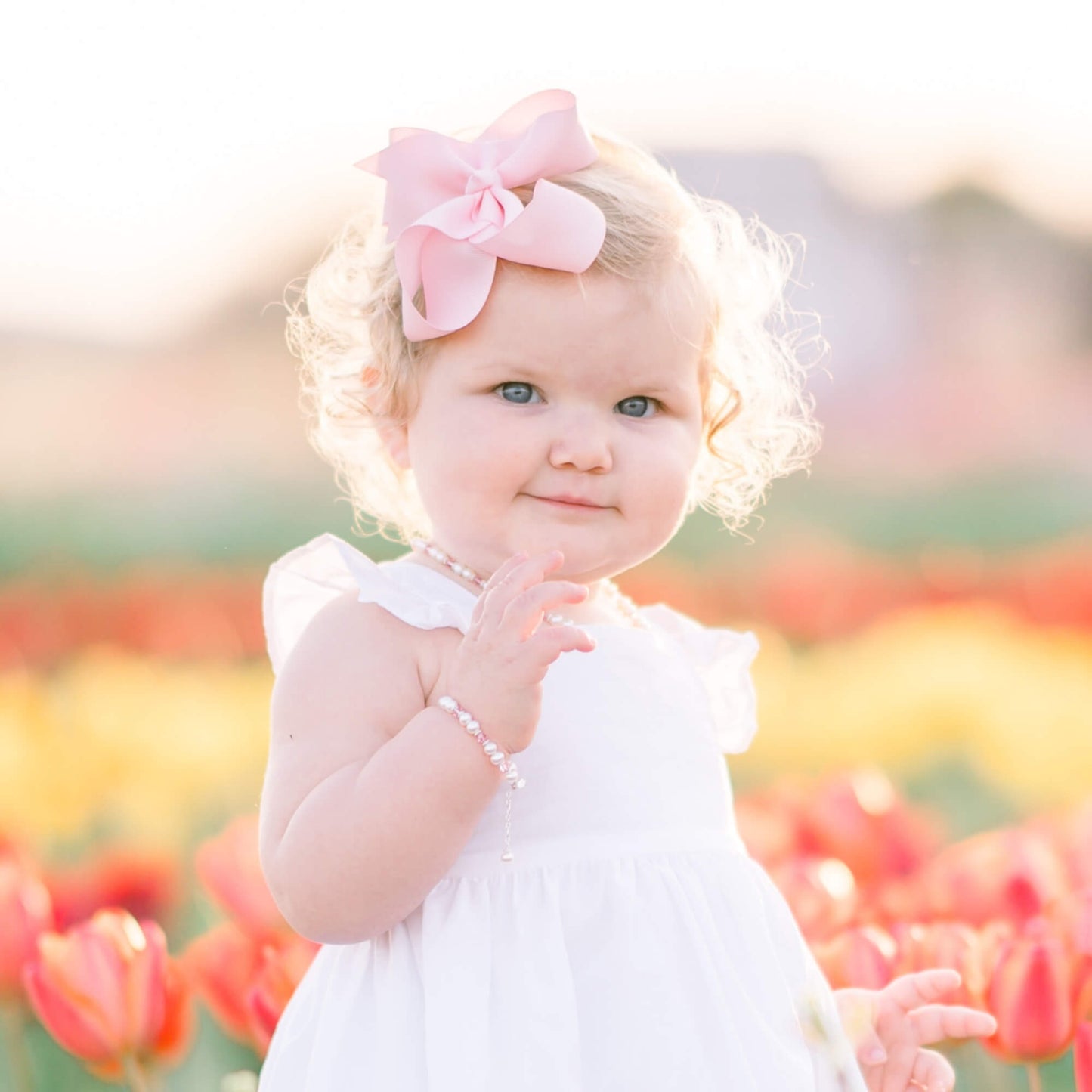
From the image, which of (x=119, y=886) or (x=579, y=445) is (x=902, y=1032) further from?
(x=119, y=886)

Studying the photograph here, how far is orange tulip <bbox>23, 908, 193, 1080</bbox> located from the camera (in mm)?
1520

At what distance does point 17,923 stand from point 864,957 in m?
0.92

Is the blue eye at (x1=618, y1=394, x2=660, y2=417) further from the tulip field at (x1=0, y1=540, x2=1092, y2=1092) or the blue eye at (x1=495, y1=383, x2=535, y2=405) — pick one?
the tulip field at (x1=0, y1=540, x2=1092, y2=1092)

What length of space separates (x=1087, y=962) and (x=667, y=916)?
0.45 meters

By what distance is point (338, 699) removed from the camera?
54.1 inches

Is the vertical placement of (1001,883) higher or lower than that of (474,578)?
lower

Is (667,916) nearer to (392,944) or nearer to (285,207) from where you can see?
(392,944)

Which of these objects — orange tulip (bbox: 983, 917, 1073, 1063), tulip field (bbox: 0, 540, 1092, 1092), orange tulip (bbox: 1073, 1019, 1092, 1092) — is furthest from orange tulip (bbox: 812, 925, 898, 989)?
orange tulip (bbox: 1073, 1019, 1092, 1092)

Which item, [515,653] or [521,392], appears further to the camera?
[521,392]

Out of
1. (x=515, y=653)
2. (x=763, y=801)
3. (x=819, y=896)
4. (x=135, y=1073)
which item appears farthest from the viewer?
(x=763, y=801)

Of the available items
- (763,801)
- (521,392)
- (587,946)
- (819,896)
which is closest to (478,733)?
(587,946)

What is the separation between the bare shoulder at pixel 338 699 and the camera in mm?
1346

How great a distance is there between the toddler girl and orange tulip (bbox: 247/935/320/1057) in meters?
0.08

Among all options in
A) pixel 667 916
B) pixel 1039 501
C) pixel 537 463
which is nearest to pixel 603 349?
pixel 537 463
